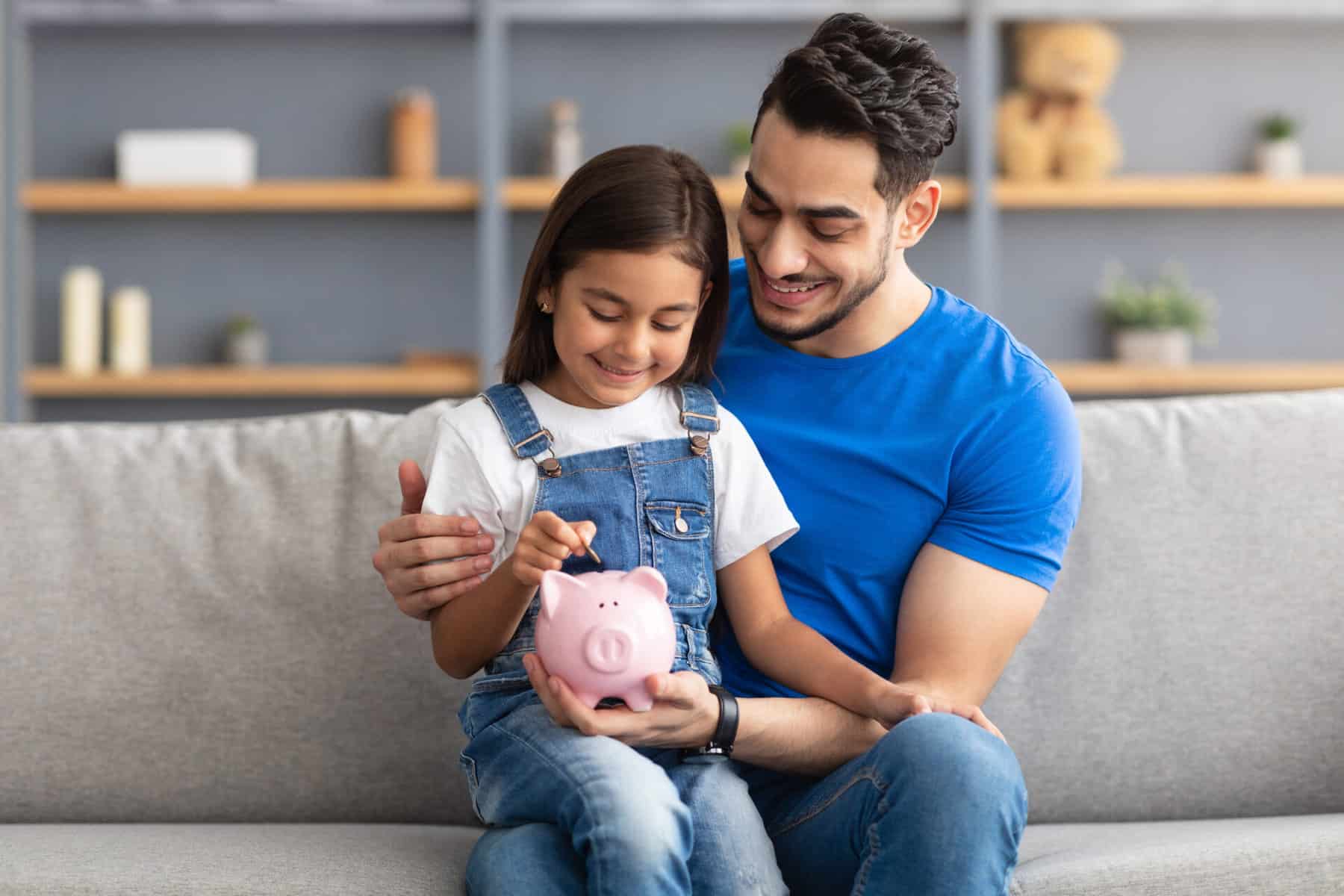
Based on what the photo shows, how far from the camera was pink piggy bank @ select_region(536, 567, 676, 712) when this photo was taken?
49.2 inches

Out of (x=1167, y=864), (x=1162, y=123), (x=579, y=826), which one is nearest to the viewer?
(x=579, y=826)

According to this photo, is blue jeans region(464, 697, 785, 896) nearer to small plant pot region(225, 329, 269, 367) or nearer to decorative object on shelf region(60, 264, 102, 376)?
small plant pot region(225, 329, 269, 367)

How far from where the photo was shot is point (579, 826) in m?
1.25

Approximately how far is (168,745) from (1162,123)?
12.2 ft

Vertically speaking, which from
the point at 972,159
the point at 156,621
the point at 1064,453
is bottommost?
the point at 156,621

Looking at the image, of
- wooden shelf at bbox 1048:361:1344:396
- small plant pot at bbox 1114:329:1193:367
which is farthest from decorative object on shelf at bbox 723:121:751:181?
small plant pot at bbox 1114:329:1193:367

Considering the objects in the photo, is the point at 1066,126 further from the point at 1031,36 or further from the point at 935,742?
the point at 935,742

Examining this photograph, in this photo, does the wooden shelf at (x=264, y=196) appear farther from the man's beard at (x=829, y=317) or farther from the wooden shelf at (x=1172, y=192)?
the man's beard at (x=829, y=317)

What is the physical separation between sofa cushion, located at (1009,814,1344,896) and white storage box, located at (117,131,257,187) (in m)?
3.35

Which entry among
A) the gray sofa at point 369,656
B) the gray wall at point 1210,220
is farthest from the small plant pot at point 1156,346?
the gray sofa at point 369,656

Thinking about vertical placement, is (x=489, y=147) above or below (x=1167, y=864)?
above

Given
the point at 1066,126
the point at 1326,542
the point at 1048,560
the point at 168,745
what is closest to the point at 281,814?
the point at 168,745

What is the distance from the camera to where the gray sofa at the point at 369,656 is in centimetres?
Result: 169

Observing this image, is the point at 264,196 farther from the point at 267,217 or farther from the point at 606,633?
the point at 606,633
